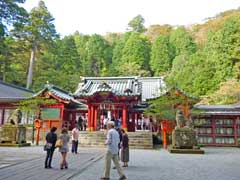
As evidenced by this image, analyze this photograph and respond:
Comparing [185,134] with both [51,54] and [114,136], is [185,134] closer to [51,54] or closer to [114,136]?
[114,136]

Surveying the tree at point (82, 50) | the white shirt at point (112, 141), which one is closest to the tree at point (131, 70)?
the tree at point (82, 50)

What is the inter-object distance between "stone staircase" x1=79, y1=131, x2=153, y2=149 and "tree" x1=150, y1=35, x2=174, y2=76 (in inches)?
1144

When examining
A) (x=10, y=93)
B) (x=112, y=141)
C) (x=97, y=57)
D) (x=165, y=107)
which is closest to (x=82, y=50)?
(x=97, y=57)

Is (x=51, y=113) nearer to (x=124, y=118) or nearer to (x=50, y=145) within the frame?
(x=124, y=118)

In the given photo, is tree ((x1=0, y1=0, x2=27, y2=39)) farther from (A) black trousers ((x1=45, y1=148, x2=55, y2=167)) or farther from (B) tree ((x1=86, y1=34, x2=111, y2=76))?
(B) tree ((x1=86, y1=34, x2=111, y2=76))

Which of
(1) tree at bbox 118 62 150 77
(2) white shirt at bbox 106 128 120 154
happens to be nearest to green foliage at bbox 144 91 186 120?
(2) white shirt at bbox 106 128 120 154

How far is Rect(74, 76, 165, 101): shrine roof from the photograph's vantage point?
888 inches

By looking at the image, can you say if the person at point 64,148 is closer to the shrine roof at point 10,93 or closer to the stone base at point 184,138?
the stone base at point 184,138

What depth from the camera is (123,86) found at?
25906 mm

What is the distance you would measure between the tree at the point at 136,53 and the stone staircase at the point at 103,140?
31.6m

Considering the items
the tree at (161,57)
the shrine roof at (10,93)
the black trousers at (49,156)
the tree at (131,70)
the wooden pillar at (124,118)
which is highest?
the tree at (161,57)

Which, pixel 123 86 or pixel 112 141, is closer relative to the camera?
pixel 112 141

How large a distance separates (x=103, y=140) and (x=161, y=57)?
105ft

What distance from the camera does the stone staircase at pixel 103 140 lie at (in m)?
19.0
